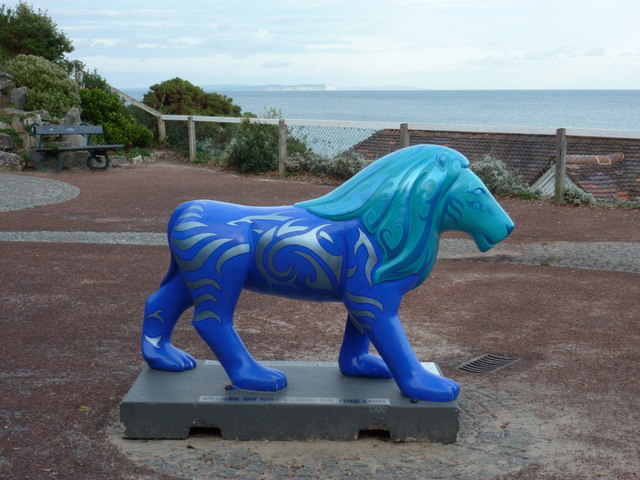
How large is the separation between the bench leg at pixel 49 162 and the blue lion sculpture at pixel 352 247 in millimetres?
14069

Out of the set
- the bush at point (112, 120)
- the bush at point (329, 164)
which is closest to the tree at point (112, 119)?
the bush at point (112, 120)

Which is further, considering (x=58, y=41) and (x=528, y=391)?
(x=58, y=41)

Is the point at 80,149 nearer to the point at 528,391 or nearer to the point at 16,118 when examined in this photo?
the point at 16,118

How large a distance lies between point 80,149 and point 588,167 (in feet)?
35.5

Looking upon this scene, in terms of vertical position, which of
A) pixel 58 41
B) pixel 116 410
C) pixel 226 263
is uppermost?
pixel 58 41

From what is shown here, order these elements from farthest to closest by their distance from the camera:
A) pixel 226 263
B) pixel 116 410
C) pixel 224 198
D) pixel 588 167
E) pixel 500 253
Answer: pixel 588 167 → pixel 224 198 → pixel 500 253 → pixel 116 410 → pixel 226 263

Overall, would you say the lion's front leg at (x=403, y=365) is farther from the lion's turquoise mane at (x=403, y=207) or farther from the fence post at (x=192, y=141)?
the fence post at (x=192, y=141)

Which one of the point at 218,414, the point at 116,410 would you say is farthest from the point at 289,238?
the point at 116,410

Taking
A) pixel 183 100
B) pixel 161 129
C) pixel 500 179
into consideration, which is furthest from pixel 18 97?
pixel 500 179

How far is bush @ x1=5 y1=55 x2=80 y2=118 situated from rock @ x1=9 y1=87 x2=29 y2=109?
→ 0.10 m

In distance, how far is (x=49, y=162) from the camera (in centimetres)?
1748

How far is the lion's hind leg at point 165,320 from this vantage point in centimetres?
449

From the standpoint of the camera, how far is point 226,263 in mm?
4133

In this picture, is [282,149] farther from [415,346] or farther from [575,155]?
[415,346]
